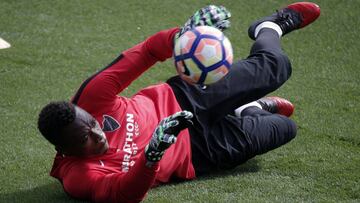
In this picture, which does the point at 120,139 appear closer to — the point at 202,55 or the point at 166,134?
the point at 166,134

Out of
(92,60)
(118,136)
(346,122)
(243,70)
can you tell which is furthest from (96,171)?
(92,60)

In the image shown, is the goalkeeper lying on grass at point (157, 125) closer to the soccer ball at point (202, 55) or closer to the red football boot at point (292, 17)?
the soccer ball at point (202, 55)

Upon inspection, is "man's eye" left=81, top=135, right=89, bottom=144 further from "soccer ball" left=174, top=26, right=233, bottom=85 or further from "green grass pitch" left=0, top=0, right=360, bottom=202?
"soccer ball" left=174, top=26, right=233, bottom=85

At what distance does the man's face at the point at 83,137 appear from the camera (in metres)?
3.72

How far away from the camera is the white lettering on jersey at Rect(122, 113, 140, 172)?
4.07 m

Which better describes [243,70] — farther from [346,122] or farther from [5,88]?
[5,88]

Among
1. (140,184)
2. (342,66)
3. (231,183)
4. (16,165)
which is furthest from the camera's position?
(342,66)

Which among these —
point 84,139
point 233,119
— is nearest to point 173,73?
point 233,119

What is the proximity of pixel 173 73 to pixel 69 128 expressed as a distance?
2.90m

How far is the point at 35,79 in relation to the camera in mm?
6207

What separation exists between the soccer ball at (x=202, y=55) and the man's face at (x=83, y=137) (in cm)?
63

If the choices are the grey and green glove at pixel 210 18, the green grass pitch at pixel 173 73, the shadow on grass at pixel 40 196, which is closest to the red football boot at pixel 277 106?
the green grass pitch at pixel 173 73

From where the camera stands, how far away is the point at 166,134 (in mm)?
3555

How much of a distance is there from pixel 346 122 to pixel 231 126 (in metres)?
1.35
